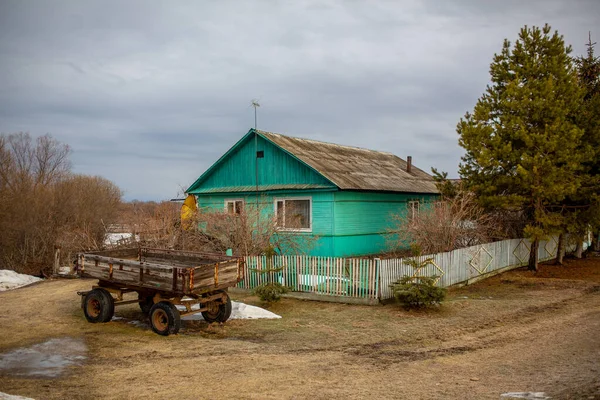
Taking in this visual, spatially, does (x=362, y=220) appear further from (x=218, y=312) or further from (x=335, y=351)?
(x=335, y=351)

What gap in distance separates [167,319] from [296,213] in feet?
36.9

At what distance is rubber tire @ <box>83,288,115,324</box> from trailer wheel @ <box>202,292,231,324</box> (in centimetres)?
210

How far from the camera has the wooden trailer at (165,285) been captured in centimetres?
1019

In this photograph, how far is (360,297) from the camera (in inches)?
538

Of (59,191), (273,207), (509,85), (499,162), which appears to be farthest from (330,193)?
(59,191)

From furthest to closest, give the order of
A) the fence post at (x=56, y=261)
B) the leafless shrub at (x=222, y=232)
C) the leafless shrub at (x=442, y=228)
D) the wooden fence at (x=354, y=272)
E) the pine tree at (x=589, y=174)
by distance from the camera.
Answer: the fence post at (x=56, y=261) < the pine tree at (x=589, y=174) < the leafless shrub at (x=222, y=232) < the leafless shrub at (x=442, y=228) < the wooden fence at (x=354, y=272)

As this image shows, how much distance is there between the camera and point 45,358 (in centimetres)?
867

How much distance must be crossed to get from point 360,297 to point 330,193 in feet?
23.0

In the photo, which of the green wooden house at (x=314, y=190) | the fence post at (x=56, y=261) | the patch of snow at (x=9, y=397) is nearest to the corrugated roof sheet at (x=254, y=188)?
the green wooden house at (x=314, y=190)

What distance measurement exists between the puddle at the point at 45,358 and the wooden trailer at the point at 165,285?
5.00 ft

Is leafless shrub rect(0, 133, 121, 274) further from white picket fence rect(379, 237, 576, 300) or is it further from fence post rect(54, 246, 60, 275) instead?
white picket fence rect(379, 237, 576, 300)

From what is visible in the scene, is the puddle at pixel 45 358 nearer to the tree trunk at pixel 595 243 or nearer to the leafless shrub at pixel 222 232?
the leafless shrub at pixel 222 232

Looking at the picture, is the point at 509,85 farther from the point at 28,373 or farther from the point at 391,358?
the point at 28,373

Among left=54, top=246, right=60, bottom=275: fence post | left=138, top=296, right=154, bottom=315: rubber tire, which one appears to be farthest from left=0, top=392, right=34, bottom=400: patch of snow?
left=54, top=246, right=60, bottom=275: fence post
